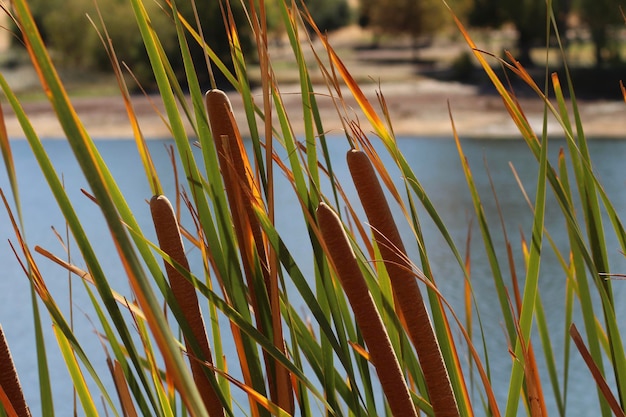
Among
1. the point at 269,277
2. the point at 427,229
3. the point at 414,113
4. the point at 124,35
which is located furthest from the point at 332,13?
the point at 269,277

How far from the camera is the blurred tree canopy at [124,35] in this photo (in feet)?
65.7

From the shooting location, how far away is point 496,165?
523 inches

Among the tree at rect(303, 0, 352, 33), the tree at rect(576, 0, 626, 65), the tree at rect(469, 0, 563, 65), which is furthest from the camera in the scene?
the tree at rect(303, 0, 352, 33)

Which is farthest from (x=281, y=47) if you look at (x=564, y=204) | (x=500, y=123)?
(x=564, y=204)

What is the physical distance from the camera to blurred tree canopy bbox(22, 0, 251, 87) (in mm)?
20031

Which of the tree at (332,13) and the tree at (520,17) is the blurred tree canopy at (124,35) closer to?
the tree at (520,17)

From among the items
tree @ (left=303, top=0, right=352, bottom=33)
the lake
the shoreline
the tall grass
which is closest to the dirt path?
the shoreline

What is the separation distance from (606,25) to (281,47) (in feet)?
48.5

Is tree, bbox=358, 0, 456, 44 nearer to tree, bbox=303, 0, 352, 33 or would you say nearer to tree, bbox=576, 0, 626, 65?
tree, bbox=576, 0, 626, 65

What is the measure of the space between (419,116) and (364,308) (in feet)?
56.9

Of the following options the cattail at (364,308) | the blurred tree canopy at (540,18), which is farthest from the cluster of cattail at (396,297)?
the blurred tree canopy at (540,18)

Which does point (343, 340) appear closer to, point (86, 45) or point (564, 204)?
point (564, 204)

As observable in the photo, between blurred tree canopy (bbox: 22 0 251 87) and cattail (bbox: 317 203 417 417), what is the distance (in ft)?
58.8

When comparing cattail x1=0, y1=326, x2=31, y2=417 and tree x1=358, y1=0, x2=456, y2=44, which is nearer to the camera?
cattail x1=0, y1=326, x2=31, y2=417
